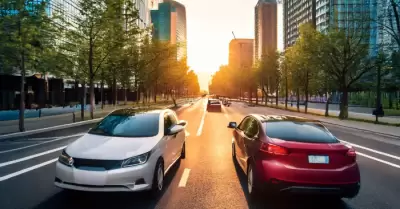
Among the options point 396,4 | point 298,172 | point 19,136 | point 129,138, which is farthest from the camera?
point 396,4

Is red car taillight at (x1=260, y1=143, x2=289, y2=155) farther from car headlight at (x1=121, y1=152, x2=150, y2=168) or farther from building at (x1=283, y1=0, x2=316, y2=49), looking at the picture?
building at (x1=283, y1=0, x2=316, y2=49)

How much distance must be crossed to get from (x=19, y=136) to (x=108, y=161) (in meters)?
13.0

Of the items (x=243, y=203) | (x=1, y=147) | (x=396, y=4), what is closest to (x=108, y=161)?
(x=243, y=203)

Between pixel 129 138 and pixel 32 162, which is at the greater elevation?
pixel 129 138

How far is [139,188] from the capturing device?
218 inches

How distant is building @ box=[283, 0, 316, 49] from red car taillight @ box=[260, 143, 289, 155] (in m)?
127

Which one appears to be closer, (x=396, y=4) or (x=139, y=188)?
(x=139, y=188)

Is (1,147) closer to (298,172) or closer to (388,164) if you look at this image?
(298,172)

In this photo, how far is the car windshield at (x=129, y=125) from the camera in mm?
6758

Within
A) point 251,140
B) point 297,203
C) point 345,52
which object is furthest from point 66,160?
point 345,52

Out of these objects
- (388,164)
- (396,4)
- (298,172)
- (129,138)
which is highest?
(396,4)

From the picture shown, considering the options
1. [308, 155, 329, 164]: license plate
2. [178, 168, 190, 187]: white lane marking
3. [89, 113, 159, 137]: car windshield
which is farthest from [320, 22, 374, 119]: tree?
[308, 155, 329, 164]: license plate

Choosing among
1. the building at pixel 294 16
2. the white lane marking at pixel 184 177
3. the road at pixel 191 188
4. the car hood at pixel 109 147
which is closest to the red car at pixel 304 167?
the road at pixel 191 188

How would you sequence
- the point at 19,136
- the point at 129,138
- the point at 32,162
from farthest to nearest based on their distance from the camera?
1. the point at 19,136
2. the point at 32,162
3. the point at 129,138
